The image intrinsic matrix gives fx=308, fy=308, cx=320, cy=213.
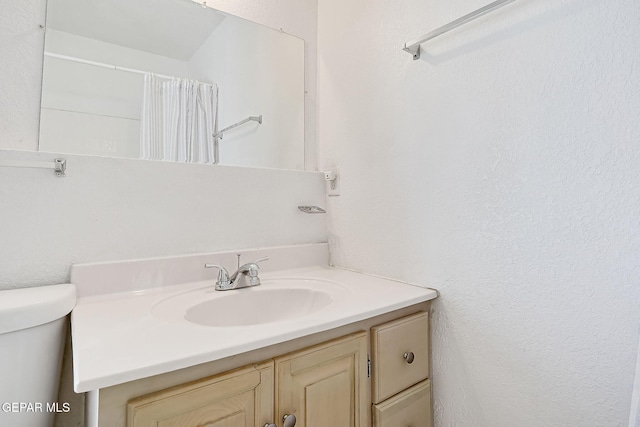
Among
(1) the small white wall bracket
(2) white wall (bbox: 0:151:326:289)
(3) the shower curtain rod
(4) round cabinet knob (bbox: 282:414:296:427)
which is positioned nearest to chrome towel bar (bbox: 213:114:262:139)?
(2) white wall (bbox: 0:151:326:289)

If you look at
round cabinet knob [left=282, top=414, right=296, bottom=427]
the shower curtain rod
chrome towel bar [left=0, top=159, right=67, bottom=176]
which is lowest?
round cabinet knob [left=282, top=414, right=296, bottom=427]

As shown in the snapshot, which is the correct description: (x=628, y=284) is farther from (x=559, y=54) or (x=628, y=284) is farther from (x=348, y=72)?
(x=348, y=72)

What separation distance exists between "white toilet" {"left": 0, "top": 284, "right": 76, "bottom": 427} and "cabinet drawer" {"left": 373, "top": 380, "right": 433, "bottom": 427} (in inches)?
31.6

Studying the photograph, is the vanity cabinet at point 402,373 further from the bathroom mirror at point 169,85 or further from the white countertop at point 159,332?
the bathroom mirror at point 169,85

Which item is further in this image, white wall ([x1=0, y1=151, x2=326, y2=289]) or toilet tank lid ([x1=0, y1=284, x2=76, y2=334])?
white wall ([x1=0, y1=151, x2=326, y2=289])

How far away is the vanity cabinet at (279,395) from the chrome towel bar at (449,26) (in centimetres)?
91

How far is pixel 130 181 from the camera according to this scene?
995 millimetres

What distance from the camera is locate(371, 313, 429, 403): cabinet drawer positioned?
2.76 ft

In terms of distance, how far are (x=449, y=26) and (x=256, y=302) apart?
105 centimetres

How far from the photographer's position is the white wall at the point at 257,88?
1.24m

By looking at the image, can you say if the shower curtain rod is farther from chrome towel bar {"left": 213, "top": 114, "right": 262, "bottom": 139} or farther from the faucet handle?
the faucet handle

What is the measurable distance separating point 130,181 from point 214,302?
1.56 ft

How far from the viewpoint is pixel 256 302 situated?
1052mm

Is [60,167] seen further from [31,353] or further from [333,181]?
[333,181]
